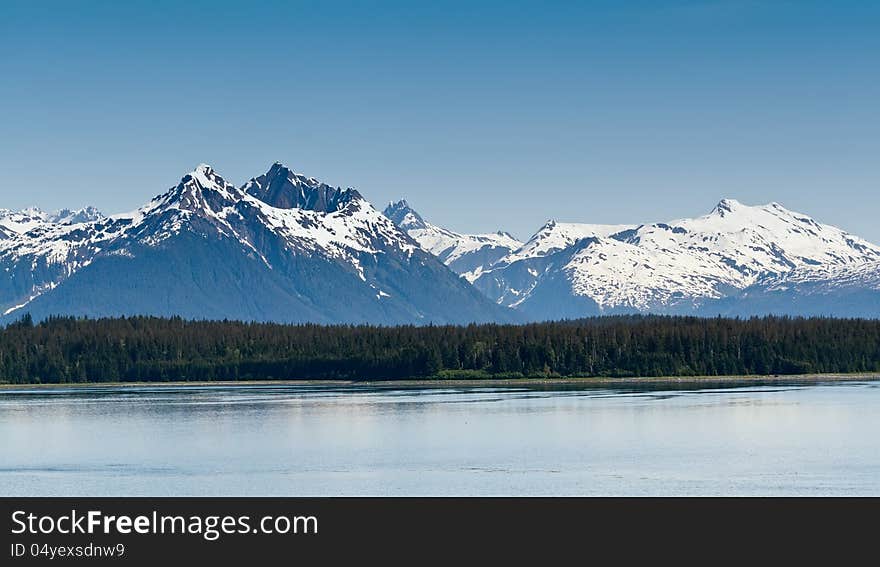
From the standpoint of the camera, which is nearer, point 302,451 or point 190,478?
point 190,478

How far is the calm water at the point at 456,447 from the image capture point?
84938mm

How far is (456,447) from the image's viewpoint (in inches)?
4284

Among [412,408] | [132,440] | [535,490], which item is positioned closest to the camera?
[535,490]

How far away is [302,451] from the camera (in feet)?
352

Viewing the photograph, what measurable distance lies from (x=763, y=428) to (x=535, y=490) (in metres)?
43.3

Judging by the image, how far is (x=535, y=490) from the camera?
81812mm

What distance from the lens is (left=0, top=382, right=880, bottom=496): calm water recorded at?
3344 inches
